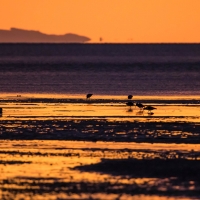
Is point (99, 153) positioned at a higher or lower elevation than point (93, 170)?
higher

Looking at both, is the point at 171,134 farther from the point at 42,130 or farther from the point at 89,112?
the point at 89,112

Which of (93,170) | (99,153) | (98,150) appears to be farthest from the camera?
(98,150)

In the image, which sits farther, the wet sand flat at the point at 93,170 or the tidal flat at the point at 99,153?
the tidal flat at the point at 99,153

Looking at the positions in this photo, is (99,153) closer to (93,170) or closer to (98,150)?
(98,150)

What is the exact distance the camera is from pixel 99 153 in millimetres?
23031

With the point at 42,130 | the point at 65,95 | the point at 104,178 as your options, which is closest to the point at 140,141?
the point at 42,130

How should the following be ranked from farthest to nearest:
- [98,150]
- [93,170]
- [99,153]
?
[98,150]
[99,153]
[93,170]

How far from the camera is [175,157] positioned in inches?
883

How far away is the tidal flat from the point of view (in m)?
18.6

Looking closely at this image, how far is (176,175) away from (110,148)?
3.87 meters

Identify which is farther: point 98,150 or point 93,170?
point 98,150

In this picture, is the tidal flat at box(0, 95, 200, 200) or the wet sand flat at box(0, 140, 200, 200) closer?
the wet sand flat at box(0, 140, 200, 200)

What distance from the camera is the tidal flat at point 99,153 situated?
18.6 meters

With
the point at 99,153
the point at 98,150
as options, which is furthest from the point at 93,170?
the point at 98,150
